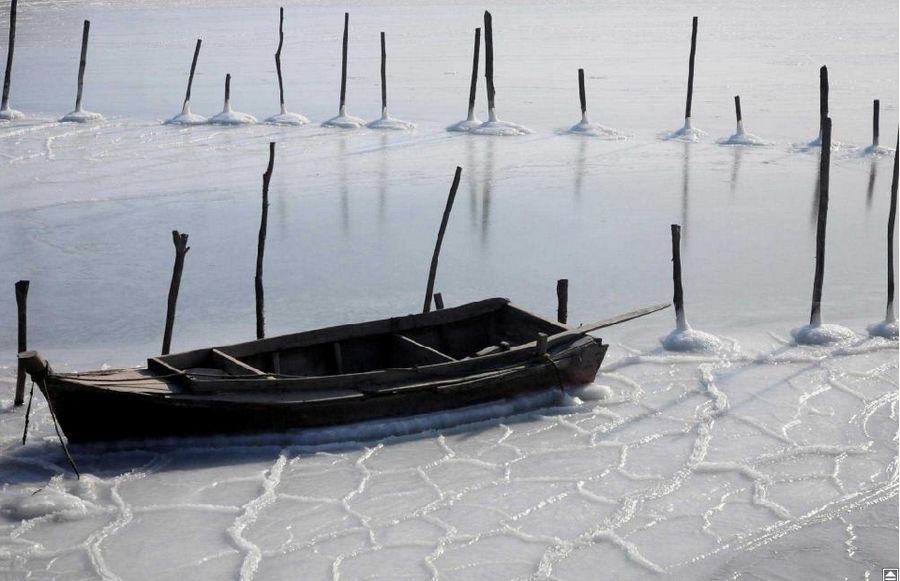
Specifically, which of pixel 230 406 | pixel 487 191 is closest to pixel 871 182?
pixel 487 191

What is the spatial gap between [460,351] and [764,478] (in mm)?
2640

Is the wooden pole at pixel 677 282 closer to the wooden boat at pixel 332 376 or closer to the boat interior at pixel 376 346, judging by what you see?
the wooden boat at pixel 332 376

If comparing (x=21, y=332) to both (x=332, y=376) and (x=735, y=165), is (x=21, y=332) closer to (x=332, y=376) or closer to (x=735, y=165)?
(x=332, y=376)

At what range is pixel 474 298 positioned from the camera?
11.3m

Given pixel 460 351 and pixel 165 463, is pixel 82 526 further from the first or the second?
pixel 460 351

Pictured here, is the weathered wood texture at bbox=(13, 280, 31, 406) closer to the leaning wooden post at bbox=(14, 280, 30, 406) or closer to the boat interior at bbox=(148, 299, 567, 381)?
the leaning wooden post at bbox=(14, 280, 30, 406)

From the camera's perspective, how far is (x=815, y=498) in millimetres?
7508

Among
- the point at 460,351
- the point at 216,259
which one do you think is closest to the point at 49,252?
the point at 216,259

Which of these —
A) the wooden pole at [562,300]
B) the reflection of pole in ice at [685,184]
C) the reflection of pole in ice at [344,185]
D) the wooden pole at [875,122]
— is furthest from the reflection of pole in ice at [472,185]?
the wooden pole at [875,122]

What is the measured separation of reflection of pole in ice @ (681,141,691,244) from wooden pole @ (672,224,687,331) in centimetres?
341

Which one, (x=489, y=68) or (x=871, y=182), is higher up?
(x=489, y=68)

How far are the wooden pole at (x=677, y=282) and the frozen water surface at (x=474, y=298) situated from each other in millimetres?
297

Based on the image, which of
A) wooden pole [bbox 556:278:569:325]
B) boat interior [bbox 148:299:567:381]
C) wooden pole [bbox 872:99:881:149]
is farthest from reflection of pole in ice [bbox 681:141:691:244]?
boat interior [bbox 148:299:567:381]

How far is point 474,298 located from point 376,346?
249 cm
